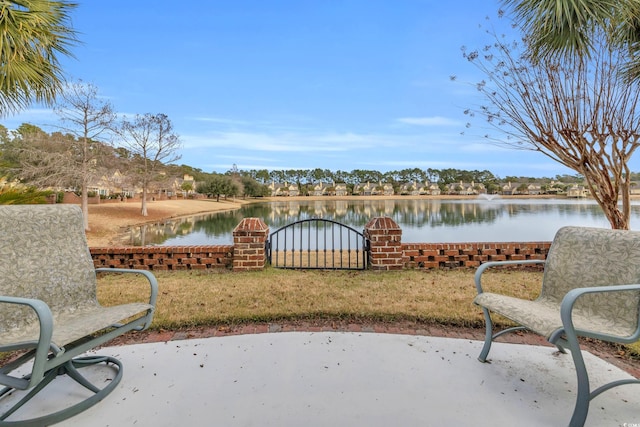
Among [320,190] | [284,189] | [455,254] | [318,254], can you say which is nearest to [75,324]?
[455,254]

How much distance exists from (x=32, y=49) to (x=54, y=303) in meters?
4.67

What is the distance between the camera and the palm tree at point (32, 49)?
12.8 ft

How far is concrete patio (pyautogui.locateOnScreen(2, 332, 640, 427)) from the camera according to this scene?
1460 millimetres

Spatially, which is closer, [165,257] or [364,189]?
[165,257]

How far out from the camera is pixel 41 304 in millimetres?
1230

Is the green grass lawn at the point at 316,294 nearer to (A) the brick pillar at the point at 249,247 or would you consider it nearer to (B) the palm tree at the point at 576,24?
(A) the brick pillar at the point at 249,247

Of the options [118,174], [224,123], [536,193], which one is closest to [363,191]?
[536,193]

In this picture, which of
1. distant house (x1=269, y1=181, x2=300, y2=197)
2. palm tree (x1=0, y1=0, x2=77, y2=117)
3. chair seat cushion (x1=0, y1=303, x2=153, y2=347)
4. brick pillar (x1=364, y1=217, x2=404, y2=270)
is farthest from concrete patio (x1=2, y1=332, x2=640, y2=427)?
distant house (x1=269, y1=181, x2=300, y2=197)

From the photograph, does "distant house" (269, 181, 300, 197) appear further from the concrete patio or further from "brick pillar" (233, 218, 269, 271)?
the concrete patio

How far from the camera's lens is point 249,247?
4.22 m

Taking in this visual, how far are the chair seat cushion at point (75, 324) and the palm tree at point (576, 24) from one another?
549 centimetres

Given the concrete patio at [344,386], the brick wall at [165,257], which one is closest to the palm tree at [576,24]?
the concrete patio at [344,386]

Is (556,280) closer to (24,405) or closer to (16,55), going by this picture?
(24,405)

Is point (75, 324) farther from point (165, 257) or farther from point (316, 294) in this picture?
point (165, 257)
